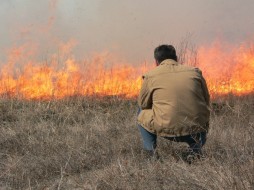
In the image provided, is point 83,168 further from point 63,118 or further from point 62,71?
point 62,71

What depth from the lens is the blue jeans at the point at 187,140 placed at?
13.6 feet

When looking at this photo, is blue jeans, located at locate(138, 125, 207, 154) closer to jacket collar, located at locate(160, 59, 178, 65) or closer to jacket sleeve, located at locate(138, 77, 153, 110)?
jacket sleeve, located at locate(138, 77, 153, 110)

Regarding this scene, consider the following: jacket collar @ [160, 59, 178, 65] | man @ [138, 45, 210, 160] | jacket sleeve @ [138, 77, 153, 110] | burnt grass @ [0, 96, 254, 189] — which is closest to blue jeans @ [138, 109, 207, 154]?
man @ [138, 45, 210, 160]

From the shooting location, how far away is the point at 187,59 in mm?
8773

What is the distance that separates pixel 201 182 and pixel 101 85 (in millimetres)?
5875

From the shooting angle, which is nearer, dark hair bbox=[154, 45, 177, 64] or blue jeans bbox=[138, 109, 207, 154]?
blue jeans bbox=[138, 109, 207, 154]

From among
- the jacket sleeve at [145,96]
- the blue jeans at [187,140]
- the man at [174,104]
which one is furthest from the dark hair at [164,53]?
the blue jeans at [187,140]

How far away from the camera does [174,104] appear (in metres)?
4.12

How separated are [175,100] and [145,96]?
372 mm

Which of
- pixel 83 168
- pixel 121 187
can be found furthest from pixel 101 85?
pixel 121 187

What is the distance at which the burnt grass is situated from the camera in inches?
127

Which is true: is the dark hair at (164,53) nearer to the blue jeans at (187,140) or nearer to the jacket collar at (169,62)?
the jacket collar at (169,62)

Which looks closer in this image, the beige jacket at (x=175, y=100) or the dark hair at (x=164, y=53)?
the beige jacket at (x=175, y=100)

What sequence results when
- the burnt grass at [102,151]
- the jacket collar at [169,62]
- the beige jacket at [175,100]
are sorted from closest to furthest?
the burnt grass at [102,151]
the beige jacket at [175,100]
the jacket collar at [169,62]
